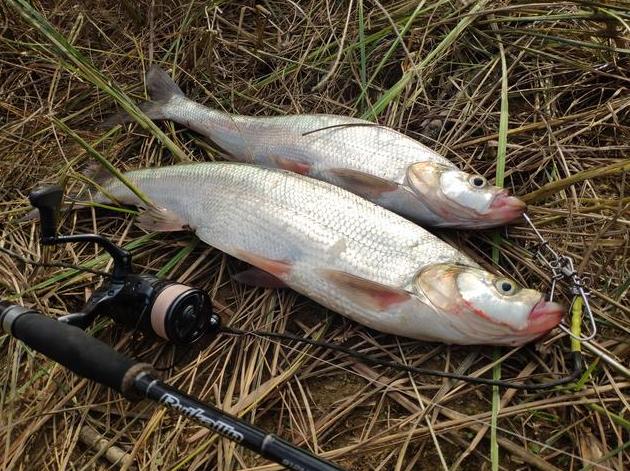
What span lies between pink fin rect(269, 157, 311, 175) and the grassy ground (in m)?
0.46

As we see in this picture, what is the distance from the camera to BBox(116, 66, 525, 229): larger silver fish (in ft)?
8.70

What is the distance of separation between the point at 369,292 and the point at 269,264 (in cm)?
54

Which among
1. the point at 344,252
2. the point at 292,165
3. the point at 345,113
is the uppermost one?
the point at 345,113

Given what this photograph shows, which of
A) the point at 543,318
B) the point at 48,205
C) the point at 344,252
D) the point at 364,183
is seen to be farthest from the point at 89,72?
the point at 543,318

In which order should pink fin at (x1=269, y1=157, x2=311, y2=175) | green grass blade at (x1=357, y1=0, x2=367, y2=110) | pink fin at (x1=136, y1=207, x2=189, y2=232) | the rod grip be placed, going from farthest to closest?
green grass blade at (x1=357, y1=0, x2=367, y2=110)
pink fin at (x1=269, y1=157, x2=311, y2=175)
pink fin at (x1=136, y1=207, x2=189, y2=232)
the rod grip

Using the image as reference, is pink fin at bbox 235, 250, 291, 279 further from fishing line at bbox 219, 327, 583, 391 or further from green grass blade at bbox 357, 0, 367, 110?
green grass blade at bbox 357, 0, 367, 110

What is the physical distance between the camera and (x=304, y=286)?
255 cm

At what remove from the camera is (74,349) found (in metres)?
1.92

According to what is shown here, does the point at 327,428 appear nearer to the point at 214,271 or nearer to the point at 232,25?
the point at 214,271

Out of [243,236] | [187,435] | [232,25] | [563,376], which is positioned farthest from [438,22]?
[187,435]

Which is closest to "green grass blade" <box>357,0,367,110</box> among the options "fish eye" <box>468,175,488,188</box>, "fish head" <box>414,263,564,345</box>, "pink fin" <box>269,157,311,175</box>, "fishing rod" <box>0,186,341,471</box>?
"pink fin" <box>269,157,311,175</box>

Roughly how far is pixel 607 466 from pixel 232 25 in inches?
138

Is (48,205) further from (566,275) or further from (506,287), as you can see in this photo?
(566,275)

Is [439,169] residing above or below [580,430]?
above
